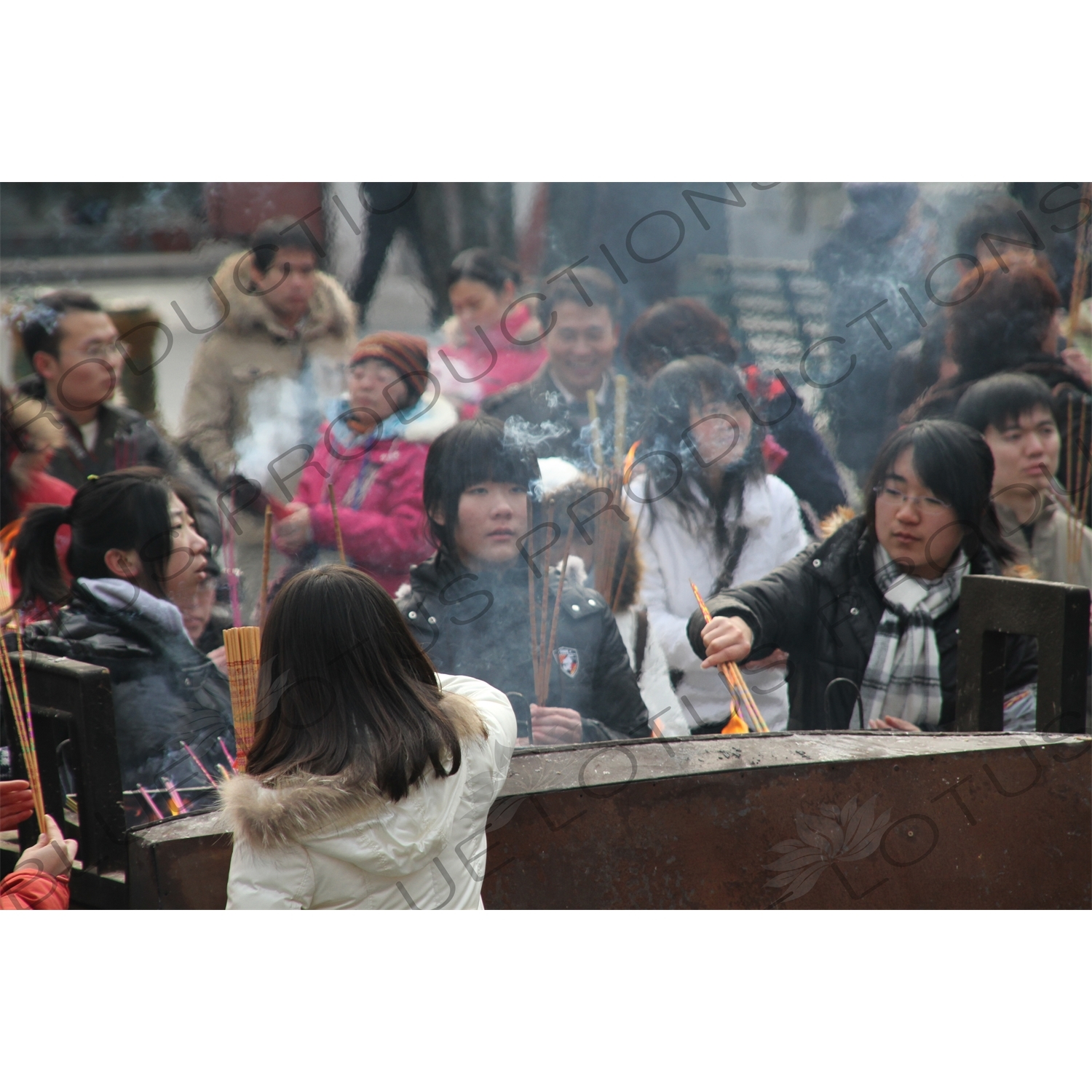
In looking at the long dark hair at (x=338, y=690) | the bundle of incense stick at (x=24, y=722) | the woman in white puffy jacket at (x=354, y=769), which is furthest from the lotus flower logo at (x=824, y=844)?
the bundle of incense stick at (x=24, y=722)

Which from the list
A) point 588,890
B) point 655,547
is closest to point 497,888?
point 588,890

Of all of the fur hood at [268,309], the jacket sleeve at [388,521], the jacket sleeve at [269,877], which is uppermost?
the fur hood at [268,309]

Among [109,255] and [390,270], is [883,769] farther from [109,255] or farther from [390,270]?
[109,255]

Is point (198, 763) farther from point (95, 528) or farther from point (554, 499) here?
point (554, 499)

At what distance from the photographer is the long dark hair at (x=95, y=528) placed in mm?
3910

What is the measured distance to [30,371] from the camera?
3859mm

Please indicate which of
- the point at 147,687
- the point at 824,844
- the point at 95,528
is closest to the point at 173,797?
the point at 147,687

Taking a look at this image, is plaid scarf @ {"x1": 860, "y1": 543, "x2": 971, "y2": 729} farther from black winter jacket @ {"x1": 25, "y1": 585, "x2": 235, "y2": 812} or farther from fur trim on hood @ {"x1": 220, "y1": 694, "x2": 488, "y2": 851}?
fur trim on hood @ {"x1": 220, "y1": 694, "x2": 488, "y2": 851}

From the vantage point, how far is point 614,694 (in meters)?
4.08

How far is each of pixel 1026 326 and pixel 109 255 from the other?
11.4ft

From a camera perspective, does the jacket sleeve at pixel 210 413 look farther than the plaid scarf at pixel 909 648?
No

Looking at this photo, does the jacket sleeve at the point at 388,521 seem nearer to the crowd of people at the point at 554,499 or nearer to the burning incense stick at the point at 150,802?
the crowd of people at the point at 554,499

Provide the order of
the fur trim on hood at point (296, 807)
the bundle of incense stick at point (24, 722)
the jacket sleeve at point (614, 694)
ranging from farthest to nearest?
1. the jacket sleeve at point (614, 694)
2. the bundle of incense stick at point (24, 722)
3. the fur trim on hood at point (296, 807)

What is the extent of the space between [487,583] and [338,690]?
2.12 m
